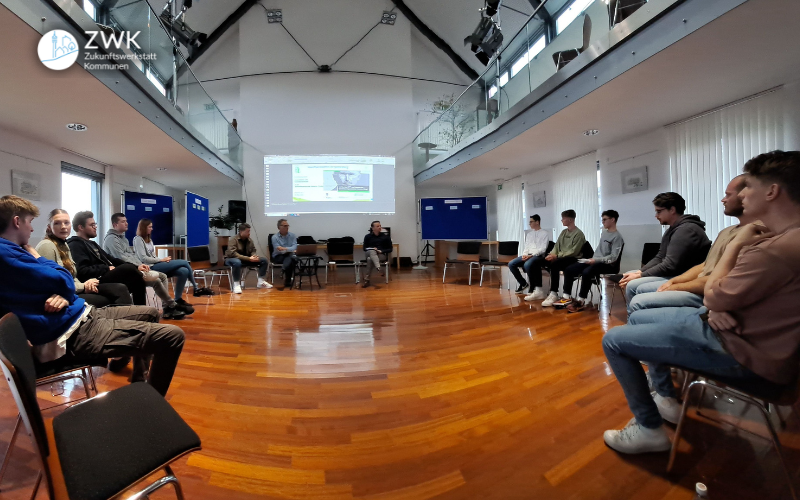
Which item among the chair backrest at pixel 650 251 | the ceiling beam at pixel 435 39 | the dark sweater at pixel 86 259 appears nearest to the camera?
the dark sweater at pixel 86 259

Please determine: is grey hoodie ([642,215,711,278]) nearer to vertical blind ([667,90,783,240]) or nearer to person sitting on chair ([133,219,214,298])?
vertical blind ([667,90,783,240])

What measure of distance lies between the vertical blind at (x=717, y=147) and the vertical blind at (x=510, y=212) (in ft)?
13.4

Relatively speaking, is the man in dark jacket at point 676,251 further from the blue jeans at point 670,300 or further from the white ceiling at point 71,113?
the white ceiling at point 71,113

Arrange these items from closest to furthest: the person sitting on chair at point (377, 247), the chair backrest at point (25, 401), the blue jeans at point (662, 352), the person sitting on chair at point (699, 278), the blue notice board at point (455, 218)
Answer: the chair backrest at point (25, 401)
the blue jeans at point (662, 352)
the person sitting on chair at point (699, 278)
the person sitting on chair at point (377, 247)
the blue notice board at point (455, 218)

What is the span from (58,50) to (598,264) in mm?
5987

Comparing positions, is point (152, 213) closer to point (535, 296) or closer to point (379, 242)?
point (379, 242)

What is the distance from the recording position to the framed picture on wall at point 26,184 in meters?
4.32

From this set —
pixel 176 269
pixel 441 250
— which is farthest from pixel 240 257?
pixel 441 250

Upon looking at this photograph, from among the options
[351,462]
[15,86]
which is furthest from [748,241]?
[15,86]

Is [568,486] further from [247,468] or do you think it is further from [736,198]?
[736,198]

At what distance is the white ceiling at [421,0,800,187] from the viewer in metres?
2.40

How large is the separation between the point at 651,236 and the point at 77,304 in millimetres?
6529

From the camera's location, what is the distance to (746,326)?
1054 millimetres

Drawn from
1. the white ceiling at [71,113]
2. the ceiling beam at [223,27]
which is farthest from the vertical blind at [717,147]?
the ceiling beam at [223,27]
